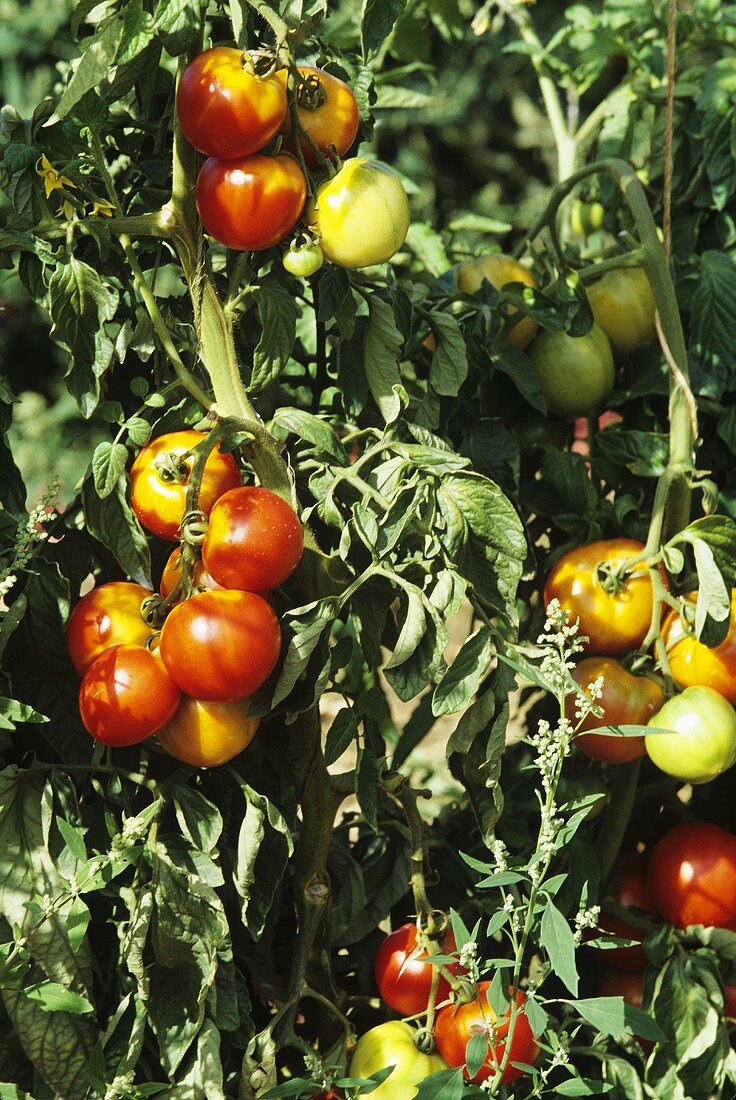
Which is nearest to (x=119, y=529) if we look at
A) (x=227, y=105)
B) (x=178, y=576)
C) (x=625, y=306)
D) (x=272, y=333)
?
(x=178, y=576)

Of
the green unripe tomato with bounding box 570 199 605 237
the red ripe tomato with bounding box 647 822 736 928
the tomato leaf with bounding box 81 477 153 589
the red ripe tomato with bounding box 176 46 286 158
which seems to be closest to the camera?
the red ripe tomato with bounding box 176 46 286 158

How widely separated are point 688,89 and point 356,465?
70cm

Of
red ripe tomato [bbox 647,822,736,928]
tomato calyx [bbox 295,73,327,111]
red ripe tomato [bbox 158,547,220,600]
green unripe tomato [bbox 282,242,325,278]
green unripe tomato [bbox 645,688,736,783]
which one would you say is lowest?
red ripe tomato [bbox 647,822,736,928]

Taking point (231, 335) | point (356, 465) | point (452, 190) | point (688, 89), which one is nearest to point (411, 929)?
point (356, 465)

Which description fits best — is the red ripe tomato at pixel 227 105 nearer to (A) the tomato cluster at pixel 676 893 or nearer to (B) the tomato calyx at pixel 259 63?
(B) the tomato calyx at pixel 259 63

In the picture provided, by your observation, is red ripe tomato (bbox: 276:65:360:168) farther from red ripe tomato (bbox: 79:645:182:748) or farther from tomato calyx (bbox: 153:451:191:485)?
red ripe tomato (bbox: 79:645:182:748)

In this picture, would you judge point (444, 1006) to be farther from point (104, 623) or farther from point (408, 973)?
point (104, 623)

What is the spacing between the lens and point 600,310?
1.18 meters

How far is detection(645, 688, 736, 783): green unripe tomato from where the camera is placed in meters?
0.98

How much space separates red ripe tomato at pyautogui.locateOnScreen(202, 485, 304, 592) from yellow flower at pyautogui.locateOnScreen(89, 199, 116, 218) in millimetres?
233

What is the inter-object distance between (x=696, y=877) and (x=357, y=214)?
656mm

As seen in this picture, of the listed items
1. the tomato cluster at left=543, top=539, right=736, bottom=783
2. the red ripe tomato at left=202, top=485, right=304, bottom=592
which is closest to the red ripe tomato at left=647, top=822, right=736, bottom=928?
the tomato cluster at left=543, top=539, right=736, bottom=783

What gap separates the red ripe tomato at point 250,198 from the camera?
2.64 ft

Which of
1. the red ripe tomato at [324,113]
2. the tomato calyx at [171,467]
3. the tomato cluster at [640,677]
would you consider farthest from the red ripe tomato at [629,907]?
the red ripe tomato at [324,113]
